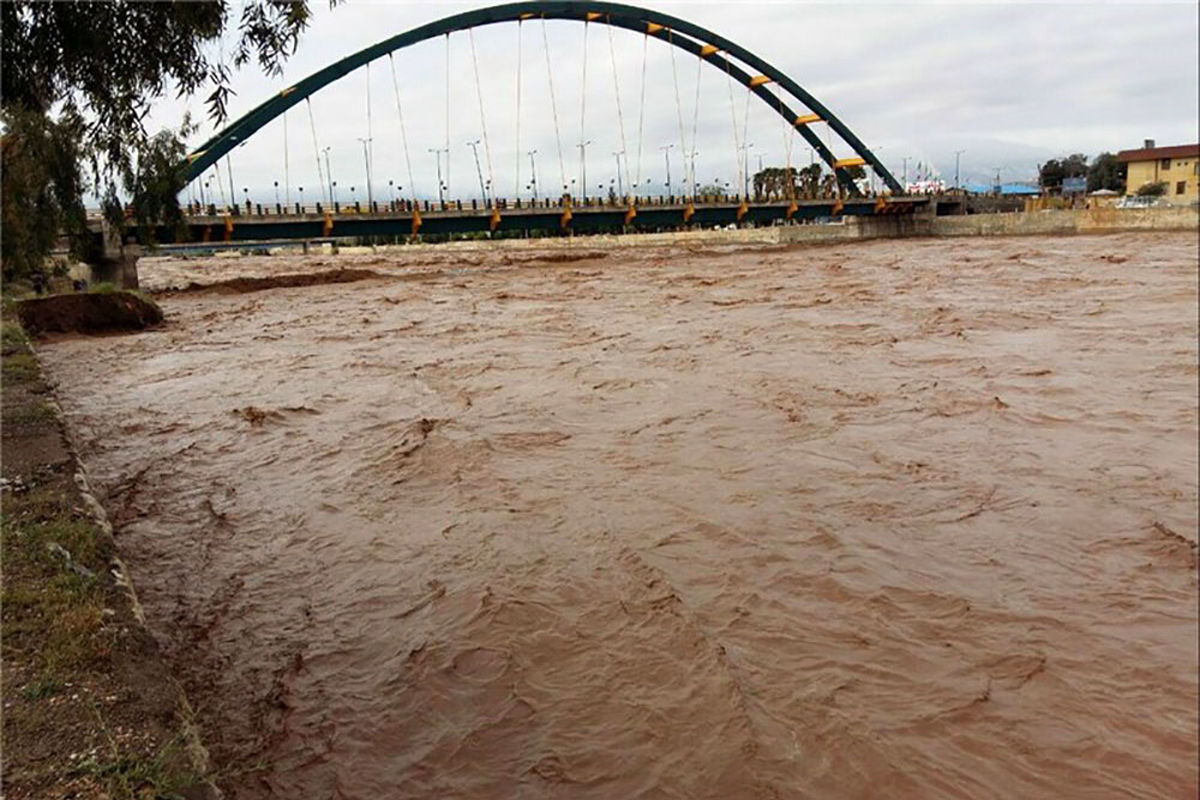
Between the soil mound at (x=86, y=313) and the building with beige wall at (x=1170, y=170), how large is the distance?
78.8 ft

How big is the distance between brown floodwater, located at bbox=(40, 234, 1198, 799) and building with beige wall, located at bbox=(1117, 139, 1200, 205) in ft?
0.33

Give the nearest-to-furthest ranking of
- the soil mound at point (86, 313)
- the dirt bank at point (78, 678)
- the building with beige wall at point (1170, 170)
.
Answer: the building with beige wall at point (1170, 170), the dirt bank at point (78, 678), the soil mound at point (86, 313)

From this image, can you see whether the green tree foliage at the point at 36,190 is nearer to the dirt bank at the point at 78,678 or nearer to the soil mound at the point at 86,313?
the soil mound at the point at 86,313

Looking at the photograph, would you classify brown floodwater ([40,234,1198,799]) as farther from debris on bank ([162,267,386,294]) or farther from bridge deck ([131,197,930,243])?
debris on bank ([162,267,386,294])

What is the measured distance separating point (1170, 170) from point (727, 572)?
14.1ft

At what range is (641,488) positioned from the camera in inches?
281

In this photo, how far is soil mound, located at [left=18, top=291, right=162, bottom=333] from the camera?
21.8m

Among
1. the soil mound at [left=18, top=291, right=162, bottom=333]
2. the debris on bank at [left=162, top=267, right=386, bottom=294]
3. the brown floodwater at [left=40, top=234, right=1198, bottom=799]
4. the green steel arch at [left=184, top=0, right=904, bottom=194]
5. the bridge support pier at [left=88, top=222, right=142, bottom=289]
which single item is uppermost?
the green steel arch at [left=184, top=0, right=904, bottom=194]

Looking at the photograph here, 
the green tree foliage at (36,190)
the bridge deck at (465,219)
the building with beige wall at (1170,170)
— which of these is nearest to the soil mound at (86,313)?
the green tree foliage at (36,190)

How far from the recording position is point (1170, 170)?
134 cm

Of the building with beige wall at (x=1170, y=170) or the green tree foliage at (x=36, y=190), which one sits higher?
the green tree foliage at (x=36, y=190)

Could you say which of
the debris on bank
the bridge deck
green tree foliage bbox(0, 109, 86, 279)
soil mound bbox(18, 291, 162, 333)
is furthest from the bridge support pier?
green tree foliage bbox(0, 109, 86, 279)

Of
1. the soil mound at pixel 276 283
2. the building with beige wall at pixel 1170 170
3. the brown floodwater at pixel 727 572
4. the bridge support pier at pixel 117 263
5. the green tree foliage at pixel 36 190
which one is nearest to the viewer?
the building with beige wall at pixel 1170 170

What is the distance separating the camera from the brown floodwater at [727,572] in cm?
179
